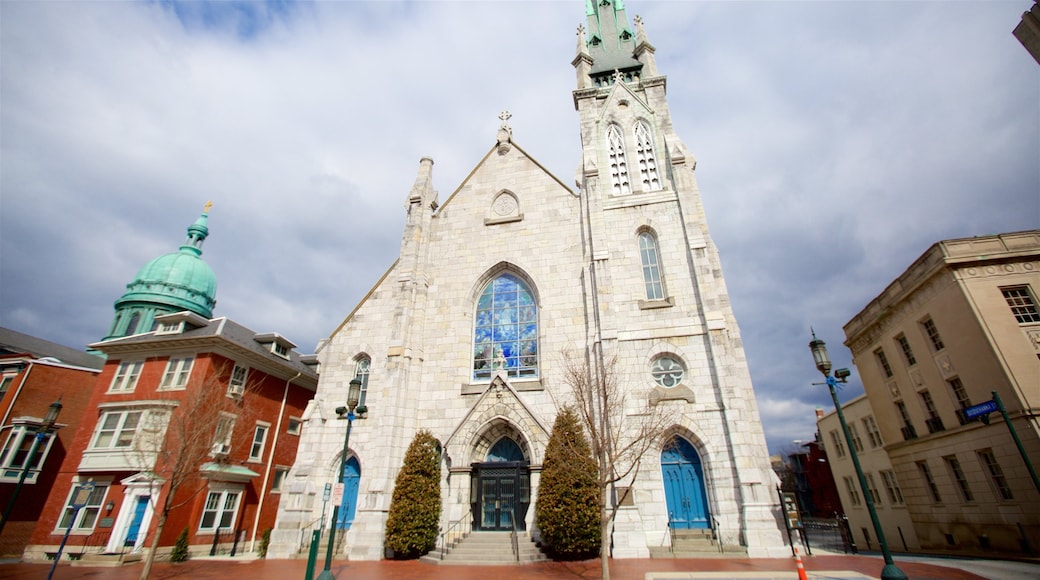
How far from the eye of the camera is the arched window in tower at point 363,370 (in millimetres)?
18547

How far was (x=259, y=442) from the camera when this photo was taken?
21.9 m

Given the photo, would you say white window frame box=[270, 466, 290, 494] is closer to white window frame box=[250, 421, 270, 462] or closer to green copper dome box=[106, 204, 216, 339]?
white window frame box=[250, 421, 270, 462]

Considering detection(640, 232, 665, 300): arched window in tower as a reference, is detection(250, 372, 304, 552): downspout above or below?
below

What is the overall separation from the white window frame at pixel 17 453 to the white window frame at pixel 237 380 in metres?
9.25

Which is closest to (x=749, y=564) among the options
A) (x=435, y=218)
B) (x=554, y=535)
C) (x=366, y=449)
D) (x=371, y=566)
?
(x=554, y=535)

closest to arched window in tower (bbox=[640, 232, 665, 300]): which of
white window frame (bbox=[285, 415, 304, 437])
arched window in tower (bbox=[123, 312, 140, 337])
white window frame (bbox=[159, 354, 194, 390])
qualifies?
white window frame (bbox=[285, 415, 304, 437])

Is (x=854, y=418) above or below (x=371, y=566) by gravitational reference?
above

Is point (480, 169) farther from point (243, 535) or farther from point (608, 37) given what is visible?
point (243, 535)

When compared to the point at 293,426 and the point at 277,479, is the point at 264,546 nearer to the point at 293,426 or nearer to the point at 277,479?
the point at 277,479

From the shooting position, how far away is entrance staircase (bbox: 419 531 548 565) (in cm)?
1337

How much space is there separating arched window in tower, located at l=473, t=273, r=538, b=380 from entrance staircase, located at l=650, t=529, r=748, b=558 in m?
7.26

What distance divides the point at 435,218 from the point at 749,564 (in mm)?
17813

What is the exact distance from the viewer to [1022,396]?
14.7 metres

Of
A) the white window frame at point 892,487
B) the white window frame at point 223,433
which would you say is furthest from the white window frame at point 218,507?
the white window frame at point 892,487
